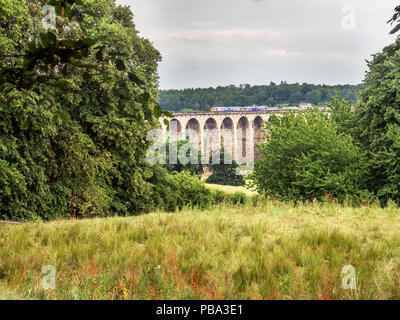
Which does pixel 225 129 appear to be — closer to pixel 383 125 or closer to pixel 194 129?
pixel 194 129

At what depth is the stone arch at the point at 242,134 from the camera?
110169mm

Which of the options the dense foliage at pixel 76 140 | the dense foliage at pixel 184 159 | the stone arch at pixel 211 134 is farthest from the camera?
the stone arch at pixel 211 134

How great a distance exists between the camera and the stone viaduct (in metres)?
92.4

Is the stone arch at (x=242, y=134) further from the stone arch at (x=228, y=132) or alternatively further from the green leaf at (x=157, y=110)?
the green leaf at (x=157, y=110)

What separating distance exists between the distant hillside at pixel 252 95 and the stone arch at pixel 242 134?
47.4m

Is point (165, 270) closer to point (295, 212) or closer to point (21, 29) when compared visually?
point (295, 212)

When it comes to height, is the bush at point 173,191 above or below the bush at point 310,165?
below

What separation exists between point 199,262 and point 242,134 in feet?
369

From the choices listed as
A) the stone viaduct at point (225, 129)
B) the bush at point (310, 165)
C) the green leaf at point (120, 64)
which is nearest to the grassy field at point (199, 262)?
the green leaf at point (120, 64)

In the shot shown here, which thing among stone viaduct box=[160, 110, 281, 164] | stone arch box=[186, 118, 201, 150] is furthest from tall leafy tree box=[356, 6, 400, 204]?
stone arch box=[186, 118, 201, 150]

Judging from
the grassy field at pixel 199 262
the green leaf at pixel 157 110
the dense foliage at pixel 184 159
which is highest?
the green leaf at pixel 157 110

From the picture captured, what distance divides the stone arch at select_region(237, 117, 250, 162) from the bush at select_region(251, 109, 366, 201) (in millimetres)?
80095
